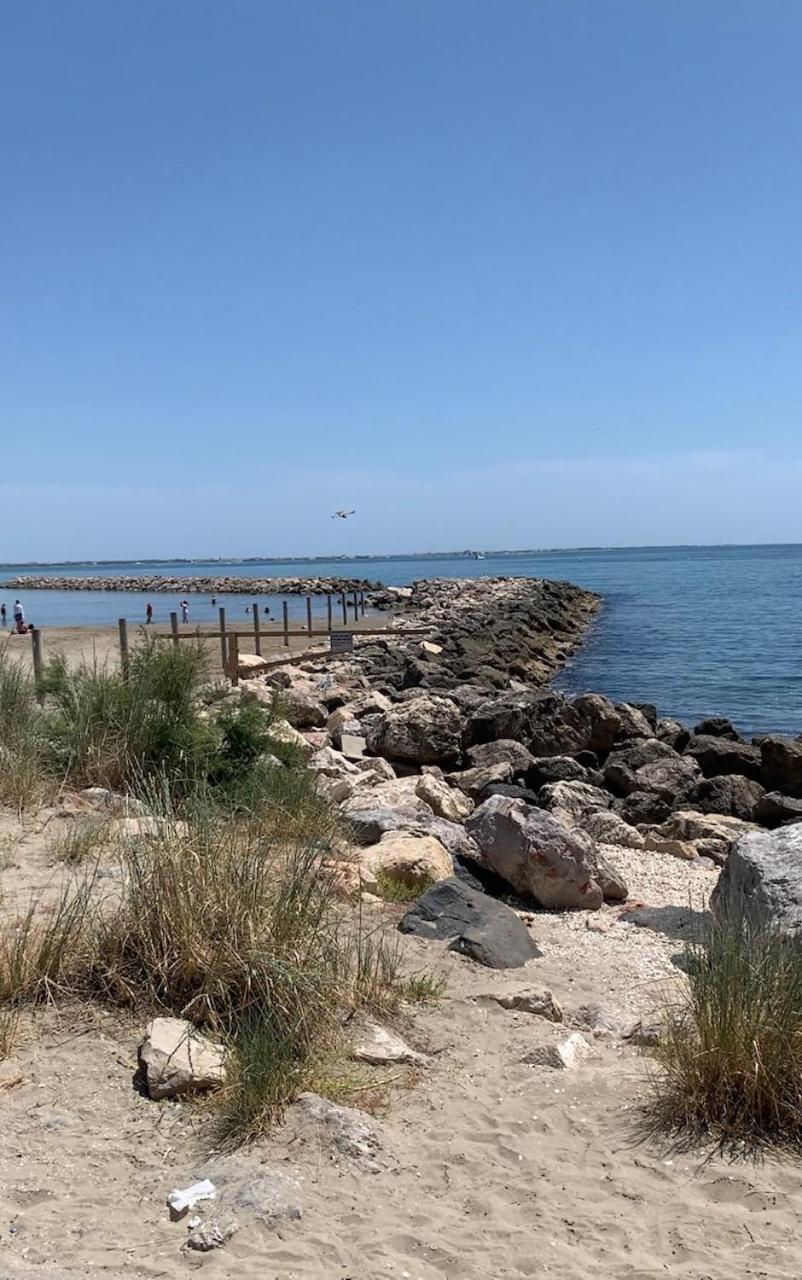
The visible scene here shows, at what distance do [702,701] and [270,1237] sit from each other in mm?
20704

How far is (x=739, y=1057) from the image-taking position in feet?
13.8

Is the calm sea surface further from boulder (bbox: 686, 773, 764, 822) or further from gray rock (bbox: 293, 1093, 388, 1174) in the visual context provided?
gray rock (bbox: 293, 1093, 388, 1174)

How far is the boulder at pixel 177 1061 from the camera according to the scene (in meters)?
4.16

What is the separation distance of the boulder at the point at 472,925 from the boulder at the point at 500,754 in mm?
6293

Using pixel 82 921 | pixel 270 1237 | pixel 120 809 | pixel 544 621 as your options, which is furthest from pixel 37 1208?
pixel 544 621

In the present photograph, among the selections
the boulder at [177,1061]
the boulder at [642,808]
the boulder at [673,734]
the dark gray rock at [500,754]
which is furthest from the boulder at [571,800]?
the boulder at [177,1061]

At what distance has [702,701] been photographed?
75.1 ft

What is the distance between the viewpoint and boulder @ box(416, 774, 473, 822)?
9857mm

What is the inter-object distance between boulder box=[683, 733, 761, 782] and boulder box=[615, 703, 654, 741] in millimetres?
1062

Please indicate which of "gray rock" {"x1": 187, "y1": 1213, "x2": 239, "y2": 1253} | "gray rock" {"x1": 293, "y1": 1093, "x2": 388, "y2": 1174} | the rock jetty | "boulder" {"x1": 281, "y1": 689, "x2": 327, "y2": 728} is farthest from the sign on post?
"gray rock" {"x1": 187, "y1": 1213, "x2": 239, "y2": 1253}

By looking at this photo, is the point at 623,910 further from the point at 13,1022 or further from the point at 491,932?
the point at 13,1022

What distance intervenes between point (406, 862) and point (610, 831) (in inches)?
136

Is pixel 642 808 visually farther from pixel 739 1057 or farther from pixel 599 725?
pixel 739 1057

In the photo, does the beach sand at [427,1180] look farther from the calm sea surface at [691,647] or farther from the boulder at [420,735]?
the calm sea surface at [691,647]
